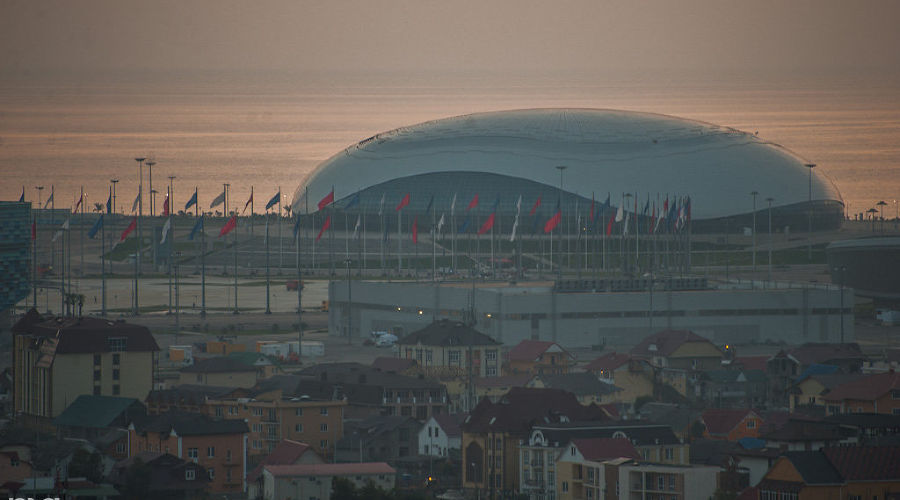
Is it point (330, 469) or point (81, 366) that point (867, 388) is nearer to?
point (330, 469)

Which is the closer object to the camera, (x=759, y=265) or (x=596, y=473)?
(x=596, y=473)

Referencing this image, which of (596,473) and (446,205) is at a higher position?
(446,205)

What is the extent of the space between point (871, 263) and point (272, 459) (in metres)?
59.9

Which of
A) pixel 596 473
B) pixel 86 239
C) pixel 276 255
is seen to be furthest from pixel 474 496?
pixel 86 239

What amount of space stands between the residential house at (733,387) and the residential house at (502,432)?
36.2 feet

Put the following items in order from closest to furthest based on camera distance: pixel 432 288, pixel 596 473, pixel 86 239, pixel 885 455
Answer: pixel 885 455
pixel 596 473
pixel 432 288
pixel 86 239

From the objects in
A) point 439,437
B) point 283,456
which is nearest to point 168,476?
point 283,456

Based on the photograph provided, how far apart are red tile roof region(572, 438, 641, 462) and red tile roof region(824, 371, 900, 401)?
36.9 ft

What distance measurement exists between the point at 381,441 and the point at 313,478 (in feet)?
24.2

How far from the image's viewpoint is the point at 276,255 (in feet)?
454

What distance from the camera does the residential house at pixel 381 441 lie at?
5222 centimetres

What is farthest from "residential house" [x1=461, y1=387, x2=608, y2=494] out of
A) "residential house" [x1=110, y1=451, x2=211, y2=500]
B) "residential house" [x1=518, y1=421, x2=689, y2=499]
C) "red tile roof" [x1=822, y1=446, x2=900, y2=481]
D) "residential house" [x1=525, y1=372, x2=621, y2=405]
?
"red tile roof" [x1=822, y1=446, x2=900, y2=481]

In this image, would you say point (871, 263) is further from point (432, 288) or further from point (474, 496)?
point (474, 496)

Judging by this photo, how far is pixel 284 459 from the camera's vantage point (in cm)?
4834
